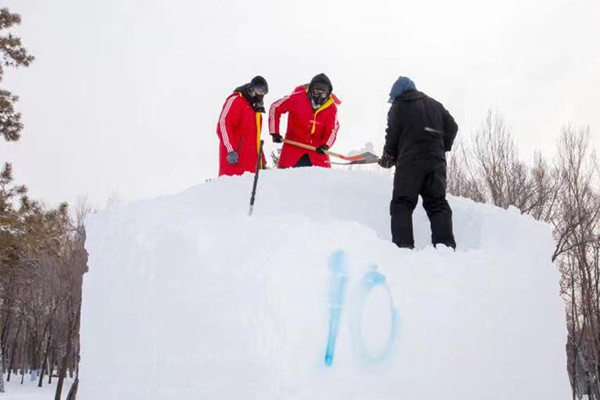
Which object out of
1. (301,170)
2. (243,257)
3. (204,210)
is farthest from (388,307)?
(301,170)

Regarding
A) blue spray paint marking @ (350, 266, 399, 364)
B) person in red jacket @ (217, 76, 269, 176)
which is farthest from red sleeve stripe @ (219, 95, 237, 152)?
blue spray paint marking @ (350, 266, 399, 364)

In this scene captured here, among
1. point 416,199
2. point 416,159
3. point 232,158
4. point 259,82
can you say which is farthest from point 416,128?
point 259,82

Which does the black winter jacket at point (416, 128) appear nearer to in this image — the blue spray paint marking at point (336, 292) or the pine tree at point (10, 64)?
the blue spray paint marking at point (336, 292)

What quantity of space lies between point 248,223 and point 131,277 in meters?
0.73

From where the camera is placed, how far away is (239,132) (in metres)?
5.48

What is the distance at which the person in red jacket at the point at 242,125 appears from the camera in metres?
5.37

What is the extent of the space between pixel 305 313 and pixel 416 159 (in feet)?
5.52

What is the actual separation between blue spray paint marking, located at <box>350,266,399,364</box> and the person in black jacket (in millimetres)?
918

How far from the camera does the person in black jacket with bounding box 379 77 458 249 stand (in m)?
3.67

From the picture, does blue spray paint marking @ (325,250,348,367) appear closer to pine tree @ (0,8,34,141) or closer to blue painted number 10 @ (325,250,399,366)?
blue painted number 10 @ (325,250,399,366)

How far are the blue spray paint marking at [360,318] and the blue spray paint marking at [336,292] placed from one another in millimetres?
78

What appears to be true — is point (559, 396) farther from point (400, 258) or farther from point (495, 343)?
point (400, 258)

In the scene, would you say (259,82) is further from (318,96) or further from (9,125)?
(9,125)

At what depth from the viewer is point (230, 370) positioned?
2395mm
